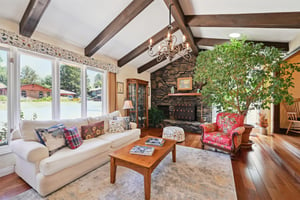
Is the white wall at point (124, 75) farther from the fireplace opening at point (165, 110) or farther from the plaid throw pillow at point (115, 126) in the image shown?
the fireplace opening at point (165, 110)

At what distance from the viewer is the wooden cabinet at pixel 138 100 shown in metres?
4.65

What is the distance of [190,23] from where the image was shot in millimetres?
2789

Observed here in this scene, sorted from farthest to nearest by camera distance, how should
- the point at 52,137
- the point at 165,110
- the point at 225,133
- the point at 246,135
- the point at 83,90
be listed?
the point at 165,110 < the point at 83,90 < the point at 246,135 < the point at 225,133 < the point at 52,137

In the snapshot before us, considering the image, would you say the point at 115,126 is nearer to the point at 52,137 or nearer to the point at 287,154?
the point at 52,137

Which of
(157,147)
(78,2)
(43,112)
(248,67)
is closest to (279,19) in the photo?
(248,67)

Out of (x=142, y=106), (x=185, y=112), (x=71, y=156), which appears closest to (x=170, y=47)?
(x=71, y=156)

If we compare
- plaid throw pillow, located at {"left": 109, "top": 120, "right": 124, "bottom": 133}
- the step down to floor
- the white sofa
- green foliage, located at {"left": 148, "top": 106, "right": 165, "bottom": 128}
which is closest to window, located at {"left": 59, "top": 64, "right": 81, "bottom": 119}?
the white sofa

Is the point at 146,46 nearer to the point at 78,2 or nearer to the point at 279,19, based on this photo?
the point at 78,2

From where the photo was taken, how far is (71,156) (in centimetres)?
178

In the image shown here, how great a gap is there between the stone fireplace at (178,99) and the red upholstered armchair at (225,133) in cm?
144

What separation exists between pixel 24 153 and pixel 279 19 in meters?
4.50

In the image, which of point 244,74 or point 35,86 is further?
point 244,74

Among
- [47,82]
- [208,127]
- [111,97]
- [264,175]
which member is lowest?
[264,175]

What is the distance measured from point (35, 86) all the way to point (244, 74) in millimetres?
4316
